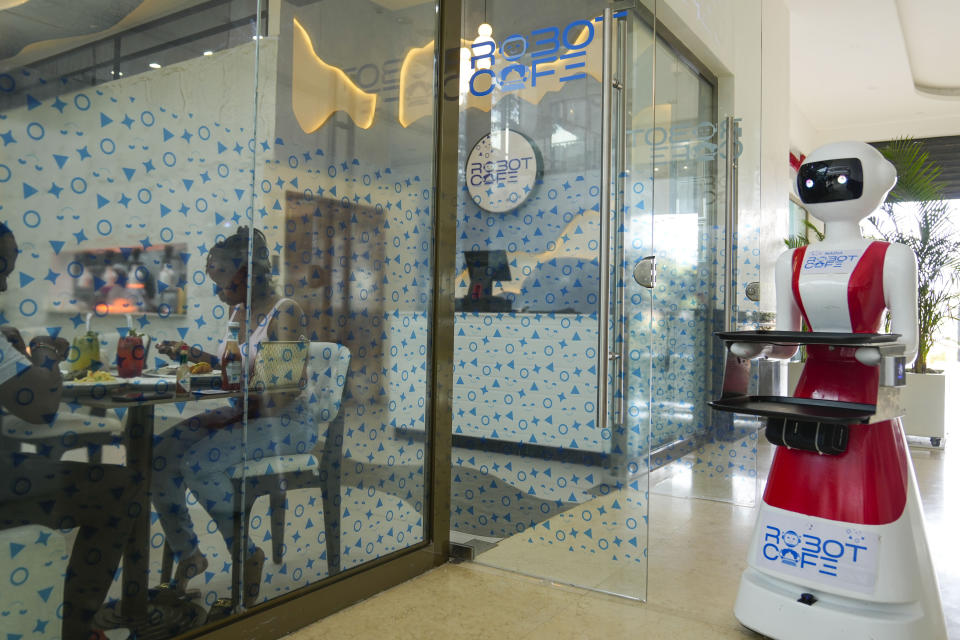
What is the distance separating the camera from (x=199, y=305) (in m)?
1.91

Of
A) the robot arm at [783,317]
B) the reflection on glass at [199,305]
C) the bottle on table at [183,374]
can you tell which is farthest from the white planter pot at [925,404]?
the bottle on table at [183,374]

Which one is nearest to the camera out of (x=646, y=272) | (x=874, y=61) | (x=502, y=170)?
(x=646, y=272)

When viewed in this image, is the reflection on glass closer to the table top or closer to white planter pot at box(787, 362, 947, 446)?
the table top

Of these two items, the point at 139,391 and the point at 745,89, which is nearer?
the point at 139,391

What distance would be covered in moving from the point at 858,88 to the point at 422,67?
6991mm

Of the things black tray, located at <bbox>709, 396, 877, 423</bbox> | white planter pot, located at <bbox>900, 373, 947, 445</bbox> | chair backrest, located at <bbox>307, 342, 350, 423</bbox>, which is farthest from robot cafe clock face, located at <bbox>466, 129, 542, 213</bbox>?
white planter pot, located at <bbox>900, 373, 947, 445</bbox>

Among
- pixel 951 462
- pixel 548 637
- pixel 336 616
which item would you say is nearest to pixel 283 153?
pixel 336 616

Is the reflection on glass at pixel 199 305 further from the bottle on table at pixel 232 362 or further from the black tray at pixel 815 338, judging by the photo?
the black tray at pixel 815 338

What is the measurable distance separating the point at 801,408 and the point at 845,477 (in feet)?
0.78

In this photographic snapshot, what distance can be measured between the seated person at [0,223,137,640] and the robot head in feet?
6.80

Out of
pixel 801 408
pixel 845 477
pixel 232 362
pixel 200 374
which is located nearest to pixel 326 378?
pixel 232 362

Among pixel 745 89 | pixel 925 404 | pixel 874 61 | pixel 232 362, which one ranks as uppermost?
pixel 874 61

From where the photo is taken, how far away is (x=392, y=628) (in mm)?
2242

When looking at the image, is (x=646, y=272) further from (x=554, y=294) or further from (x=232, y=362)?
(x=232, y=362)
